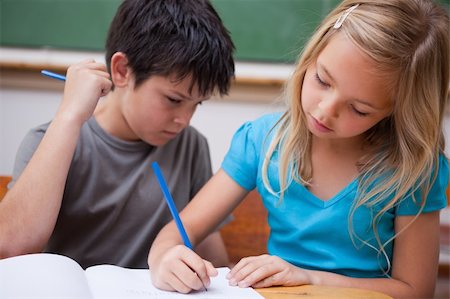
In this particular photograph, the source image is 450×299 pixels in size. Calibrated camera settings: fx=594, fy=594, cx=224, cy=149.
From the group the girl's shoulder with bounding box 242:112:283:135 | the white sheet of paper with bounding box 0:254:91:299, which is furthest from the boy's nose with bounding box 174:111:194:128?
the white sheet of paper with bounding box 0:254:91:299

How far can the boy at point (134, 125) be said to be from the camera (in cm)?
103

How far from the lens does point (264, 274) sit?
0.77 m

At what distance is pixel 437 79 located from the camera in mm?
899

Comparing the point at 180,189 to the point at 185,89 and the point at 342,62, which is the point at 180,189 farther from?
the point at 342,62

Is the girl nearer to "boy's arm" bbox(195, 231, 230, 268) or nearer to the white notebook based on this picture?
the white notebook

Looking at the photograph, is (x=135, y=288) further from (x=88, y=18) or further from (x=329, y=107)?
(x=88, y=18)

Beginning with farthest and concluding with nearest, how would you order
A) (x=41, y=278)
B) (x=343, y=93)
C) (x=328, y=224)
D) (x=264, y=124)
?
(x=264, y=124), (x=328, y=224), (x=343, y=93), (x=41, y=278)

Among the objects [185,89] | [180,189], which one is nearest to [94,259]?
[180,189]

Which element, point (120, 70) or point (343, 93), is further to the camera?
point (120, 70)

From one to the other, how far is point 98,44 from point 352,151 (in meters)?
1.09

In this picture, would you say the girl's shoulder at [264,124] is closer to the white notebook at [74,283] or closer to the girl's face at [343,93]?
the girl's face at [343,93]

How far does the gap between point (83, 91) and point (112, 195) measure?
0.22 meters

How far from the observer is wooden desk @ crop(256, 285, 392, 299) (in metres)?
0.74

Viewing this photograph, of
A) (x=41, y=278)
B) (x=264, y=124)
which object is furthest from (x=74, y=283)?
(x=264, y=124)
